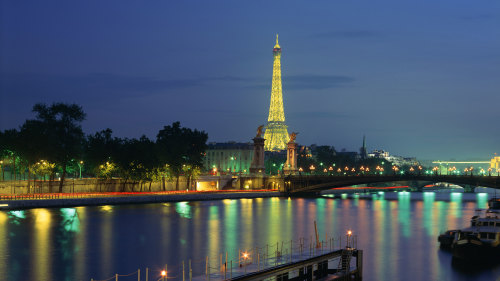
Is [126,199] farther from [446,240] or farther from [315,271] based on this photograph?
[315,271]

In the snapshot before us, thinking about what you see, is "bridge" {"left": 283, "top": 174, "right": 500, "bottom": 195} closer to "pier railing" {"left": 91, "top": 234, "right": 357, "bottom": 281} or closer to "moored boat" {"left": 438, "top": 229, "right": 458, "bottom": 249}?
"moored boat" {"left": 438, "top": 229, "right": 458, "bottom": 249}

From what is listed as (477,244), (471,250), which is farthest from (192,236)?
(477,244)

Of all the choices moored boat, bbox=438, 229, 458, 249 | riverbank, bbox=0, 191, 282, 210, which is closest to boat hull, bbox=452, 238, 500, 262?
moored boat, bbox=438, 229, 458, 249

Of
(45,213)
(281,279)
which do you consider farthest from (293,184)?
(281,279)

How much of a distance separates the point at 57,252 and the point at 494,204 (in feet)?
238

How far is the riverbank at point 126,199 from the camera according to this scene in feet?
323

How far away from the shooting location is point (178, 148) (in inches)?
5650

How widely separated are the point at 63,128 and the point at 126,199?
Result: 59.3 feet

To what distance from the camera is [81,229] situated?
77.9m

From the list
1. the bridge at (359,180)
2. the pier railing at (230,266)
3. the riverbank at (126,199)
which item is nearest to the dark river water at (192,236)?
the pier railing at (230,266)

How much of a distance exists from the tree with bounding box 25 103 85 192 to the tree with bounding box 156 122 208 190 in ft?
56.8

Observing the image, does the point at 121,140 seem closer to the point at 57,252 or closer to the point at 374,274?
the point at 57,252

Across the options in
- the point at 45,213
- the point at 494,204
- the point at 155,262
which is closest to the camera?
the point at 155,262

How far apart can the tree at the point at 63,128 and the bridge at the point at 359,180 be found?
188 ft
